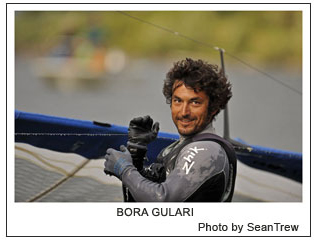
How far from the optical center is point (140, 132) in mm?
3309

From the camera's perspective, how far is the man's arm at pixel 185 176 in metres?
2.97

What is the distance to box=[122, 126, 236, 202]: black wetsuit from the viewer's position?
2.98 meters

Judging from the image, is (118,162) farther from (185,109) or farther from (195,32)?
(195,32)

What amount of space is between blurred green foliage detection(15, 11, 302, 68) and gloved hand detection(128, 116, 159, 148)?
131 ft

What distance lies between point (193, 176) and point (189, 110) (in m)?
0.42

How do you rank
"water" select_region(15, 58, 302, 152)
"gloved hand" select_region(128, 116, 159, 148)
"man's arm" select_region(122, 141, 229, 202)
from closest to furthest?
"man's arm" select_region(122, 141, 229, 202), "gloved hand" select_region(128, 116, 159, 148), "water" select_region(15, 58, 302, 152)

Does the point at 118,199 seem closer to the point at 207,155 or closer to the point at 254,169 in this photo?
the point at 254,169

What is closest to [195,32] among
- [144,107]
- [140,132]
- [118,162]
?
[144,107]

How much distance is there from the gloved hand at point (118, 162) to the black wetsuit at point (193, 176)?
0.05 metres

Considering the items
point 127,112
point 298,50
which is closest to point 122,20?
point 298,50

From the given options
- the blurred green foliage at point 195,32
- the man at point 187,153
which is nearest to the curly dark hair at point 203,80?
the man at point 187,153

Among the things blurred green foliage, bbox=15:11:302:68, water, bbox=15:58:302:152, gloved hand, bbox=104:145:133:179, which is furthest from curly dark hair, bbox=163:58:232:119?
blurred green foliage, bbox=15:11:302:68

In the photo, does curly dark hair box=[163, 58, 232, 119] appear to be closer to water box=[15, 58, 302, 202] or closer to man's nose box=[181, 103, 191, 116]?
man's nose box=[181, 103, 191, 116]

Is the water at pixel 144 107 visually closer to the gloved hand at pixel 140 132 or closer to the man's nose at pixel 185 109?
the gloved hand at pixel 140 132
